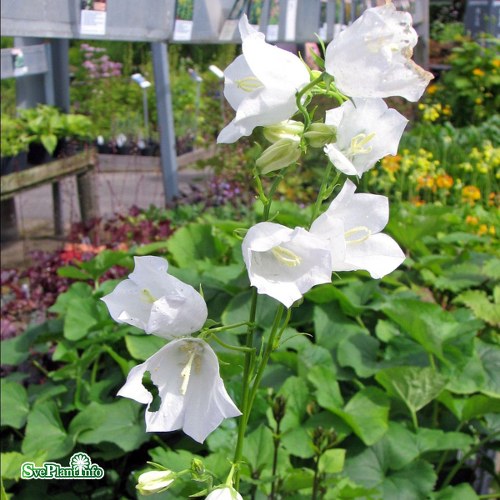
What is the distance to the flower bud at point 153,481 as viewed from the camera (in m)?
0.81

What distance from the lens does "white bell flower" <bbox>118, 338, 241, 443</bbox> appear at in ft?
2.52

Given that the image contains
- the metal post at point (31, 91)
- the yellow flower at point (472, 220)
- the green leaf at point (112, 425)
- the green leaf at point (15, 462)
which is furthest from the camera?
the metal post at point (31, 91)

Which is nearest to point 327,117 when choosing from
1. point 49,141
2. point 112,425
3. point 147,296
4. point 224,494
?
point 147,296

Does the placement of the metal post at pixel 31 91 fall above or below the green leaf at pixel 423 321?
above

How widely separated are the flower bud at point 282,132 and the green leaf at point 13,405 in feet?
4.21

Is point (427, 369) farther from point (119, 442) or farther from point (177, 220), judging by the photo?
point (177, 220)

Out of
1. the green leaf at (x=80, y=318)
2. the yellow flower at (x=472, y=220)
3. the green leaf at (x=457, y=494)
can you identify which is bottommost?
the green leaf at (x=457, y=494)

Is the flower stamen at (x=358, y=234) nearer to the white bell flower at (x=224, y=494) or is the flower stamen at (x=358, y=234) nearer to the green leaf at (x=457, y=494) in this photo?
the white bell flower at (x=224, y=494)

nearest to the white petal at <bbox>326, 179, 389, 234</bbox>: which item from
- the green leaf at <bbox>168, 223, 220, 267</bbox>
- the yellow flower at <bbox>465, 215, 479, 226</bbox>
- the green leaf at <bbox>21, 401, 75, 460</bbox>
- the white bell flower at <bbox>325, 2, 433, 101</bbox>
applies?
the white bell flower at <bbox>325, 2, 433, 101</bbox>

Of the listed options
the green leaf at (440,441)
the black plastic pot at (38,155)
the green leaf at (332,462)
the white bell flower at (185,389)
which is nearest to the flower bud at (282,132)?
the white bell flower at (185,389)

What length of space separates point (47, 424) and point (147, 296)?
1111 mm

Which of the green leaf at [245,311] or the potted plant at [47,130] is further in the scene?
the potted plant at [47,130]

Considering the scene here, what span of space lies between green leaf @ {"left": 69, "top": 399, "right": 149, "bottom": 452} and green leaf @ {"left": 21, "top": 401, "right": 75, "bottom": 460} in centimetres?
3

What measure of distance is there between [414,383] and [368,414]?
125 mm
